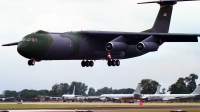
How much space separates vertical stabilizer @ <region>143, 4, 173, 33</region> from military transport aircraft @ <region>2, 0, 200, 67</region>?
0.60m

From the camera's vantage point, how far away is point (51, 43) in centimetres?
4841

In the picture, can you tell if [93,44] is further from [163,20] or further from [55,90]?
[55,90]

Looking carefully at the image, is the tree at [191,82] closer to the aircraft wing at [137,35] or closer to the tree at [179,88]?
the tree at [179,88]

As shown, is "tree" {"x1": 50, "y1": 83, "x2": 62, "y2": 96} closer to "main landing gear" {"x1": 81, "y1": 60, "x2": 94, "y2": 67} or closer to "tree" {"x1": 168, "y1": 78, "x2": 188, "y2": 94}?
"tree" {"x1": 168, "y1": 78, "x2": 188, "y2": 94}

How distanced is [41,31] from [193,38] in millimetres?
15551

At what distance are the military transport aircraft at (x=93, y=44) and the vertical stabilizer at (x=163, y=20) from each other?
0.60 metres

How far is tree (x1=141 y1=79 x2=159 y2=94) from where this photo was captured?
133125mm

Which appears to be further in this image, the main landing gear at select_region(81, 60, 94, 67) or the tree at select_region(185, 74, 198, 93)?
the tree at select_region(185, 74, 198, 93)

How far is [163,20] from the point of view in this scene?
5916cm

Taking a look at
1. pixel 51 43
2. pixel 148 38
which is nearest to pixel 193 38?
pixel 148 38

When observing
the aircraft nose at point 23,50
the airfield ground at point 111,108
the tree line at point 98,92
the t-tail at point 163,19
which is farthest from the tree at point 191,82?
the aircraft nose at point 23,50

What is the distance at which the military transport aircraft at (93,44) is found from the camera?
156ft

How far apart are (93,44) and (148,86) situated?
8294cm

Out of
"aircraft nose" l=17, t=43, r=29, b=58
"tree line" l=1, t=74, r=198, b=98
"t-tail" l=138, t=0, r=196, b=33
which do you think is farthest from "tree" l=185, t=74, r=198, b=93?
"aircraft nose" l=17, t=43, r=29, b=58
